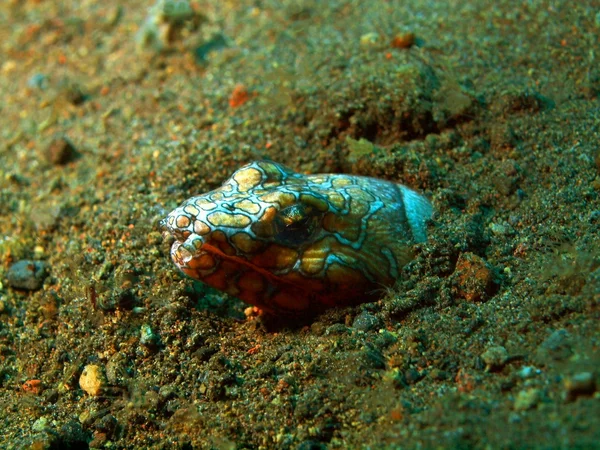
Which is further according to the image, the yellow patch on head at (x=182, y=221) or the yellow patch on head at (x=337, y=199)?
the yellow patch on head at (x=337, y=199)

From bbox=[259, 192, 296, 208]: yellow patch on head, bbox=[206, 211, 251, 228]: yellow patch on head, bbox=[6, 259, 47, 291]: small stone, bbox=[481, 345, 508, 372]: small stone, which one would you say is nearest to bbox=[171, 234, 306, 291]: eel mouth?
bbox=[206, 211, 251, 228]: yellow patch on head

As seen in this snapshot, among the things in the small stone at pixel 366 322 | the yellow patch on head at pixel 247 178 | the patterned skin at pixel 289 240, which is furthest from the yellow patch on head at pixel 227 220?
the small stone at pixel 366 322

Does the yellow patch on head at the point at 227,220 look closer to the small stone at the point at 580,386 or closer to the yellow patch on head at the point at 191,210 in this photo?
the yellow patch on head at the point at 191,210

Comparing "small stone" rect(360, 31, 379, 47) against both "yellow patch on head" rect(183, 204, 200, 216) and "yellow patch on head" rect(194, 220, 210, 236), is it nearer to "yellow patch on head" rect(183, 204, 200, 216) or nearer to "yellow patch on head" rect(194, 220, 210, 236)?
"yellow patch on head" rect(183, 204, 200, 216)

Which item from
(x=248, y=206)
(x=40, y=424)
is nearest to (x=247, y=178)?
(x=248, y=206)

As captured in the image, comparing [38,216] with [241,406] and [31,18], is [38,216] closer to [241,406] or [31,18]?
[241,406]

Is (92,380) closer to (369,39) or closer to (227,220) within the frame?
(227,220)
